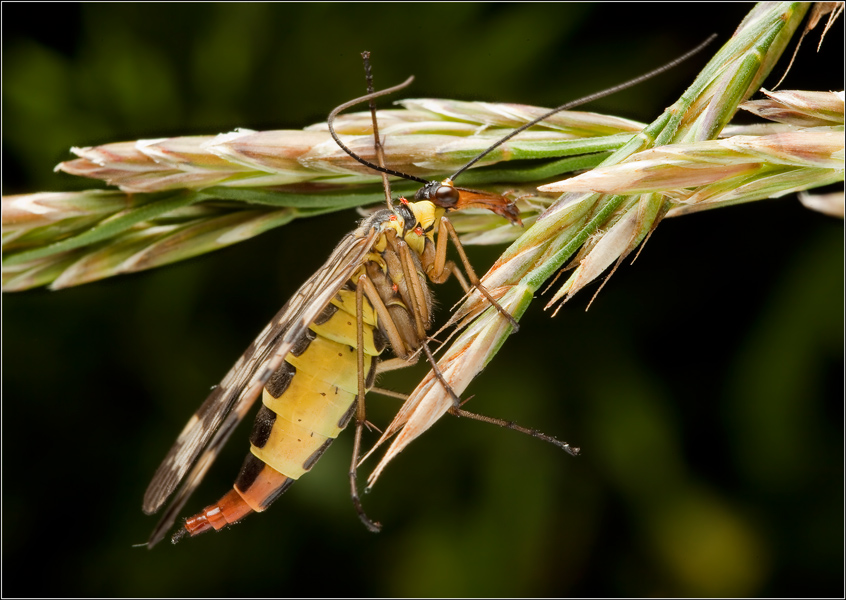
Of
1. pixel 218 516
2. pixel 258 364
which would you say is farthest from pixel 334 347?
pixel 218 516

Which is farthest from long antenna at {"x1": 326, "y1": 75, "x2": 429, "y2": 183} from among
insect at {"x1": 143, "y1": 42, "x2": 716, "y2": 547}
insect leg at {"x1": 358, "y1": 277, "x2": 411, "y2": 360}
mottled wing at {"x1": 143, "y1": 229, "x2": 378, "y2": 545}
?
insect leg at {"x1": 358, "y1": 277, "x2": 411, "y2": 360}

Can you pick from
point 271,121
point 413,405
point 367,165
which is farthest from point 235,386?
point 271,121

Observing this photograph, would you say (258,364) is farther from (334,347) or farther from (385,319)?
(385,319)

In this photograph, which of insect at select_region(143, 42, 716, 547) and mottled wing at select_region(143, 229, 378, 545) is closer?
mottled wing at select_region(143, 229, 378, 545)

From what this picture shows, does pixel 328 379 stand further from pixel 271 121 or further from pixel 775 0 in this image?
pixel 775 0

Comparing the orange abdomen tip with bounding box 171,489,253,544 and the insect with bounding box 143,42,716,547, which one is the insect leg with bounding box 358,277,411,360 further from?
the orange abdomen tip with bounding box 171,489,253,544

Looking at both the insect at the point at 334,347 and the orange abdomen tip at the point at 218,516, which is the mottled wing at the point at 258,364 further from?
the orange abdomen tip at the point at 218,516

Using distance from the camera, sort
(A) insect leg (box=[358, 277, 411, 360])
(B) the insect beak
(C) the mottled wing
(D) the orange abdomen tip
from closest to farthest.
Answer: (C) the mottled wing → (B) the insect beak → (D) the orange abdomen tip → (A) insect leg (box=[358, 277, 411, 360])

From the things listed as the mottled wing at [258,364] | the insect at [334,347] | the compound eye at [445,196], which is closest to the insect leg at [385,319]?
the insect at [334,347]
